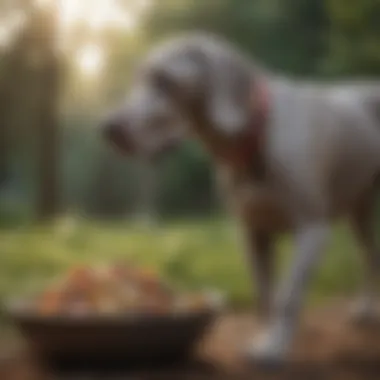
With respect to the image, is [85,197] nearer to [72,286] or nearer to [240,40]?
[72,286]

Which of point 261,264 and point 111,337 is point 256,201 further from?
point 111,337

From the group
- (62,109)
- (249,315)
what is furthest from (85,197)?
(249,315)

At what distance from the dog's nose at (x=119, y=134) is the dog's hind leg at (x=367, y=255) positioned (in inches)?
9.5

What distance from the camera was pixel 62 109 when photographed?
969mm

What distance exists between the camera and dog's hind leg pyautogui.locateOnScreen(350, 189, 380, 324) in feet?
3.18

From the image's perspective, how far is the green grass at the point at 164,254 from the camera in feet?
3.14

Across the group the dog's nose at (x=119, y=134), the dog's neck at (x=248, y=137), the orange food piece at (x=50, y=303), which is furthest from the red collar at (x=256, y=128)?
the orange food piece at (x=50, y=303)

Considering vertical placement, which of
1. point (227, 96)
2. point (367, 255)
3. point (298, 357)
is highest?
point (227, 96)

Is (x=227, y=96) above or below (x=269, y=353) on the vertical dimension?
above

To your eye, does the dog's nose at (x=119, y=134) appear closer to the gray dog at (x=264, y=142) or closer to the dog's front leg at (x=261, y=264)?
the gray dog at (x=264, y=142)

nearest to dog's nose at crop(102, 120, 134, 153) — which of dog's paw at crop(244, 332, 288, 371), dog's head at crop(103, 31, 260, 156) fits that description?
dog's head at crop(103, 31, 260, 156)

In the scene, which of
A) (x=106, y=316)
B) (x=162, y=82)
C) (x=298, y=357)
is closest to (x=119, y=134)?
(x=162, y=82)

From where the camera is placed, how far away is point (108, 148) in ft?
3.14

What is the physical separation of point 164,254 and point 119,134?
0.14 meters
